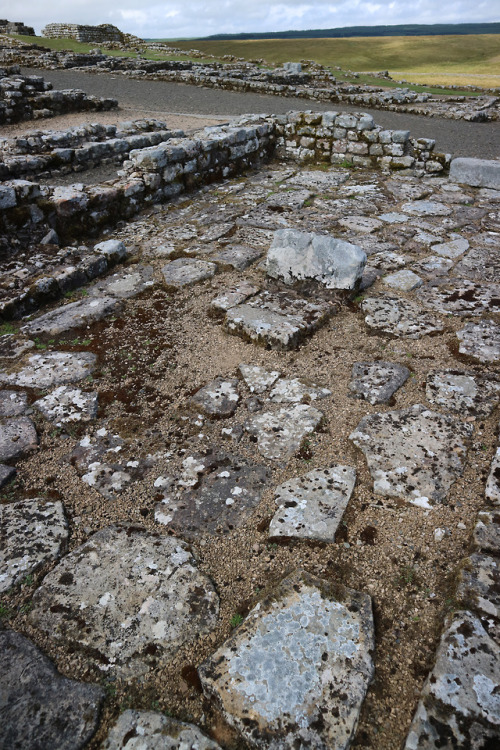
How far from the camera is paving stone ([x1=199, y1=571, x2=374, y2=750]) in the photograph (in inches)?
62.2

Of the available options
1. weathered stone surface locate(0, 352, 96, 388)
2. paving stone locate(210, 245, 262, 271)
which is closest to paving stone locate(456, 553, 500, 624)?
weathered stone surface locate(0, 352, 96, 388)

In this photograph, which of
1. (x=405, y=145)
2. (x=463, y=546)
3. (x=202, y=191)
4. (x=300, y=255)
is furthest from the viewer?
(x=405, y=145)

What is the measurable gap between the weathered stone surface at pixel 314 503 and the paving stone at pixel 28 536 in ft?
3.56

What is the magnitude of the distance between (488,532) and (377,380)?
4.39ft

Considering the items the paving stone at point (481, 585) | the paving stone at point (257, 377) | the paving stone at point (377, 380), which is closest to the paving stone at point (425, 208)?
the paving stone at point (377, 380)

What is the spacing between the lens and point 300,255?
4.45 m

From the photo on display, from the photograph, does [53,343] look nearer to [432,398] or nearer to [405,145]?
[432,398]

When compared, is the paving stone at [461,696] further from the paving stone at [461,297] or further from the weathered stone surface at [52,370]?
the paving stone at [461,297]

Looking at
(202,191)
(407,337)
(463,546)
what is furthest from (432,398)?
(202,191)

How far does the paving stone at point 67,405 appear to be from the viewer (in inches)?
121

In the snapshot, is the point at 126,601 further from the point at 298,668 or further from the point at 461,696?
the point at 461,696

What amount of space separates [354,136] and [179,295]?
241 inches

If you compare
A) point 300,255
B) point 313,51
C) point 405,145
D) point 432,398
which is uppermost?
point 313,51

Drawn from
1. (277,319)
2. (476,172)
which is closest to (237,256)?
(277,319)
